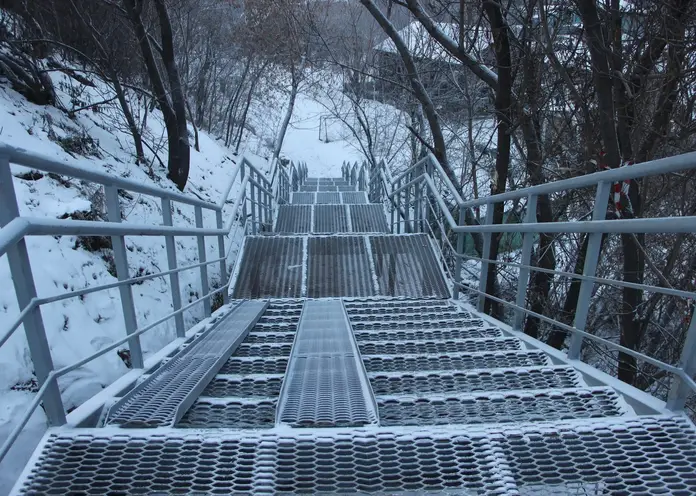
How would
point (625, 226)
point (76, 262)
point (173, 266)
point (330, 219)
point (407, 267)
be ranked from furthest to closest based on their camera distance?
1. point (330, 219)
2. point (407, 267)
3. point (76, 262)
4. point (173, 266)
5. point (625, 226)

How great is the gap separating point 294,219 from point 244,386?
7.43 m

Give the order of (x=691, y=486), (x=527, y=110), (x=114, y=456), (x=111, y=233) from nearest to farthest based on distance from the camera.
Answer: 1. (x=691, y=486)
2. (x=114, y=456)
3. (x=111, y=233)
4. (x=527, y=110)

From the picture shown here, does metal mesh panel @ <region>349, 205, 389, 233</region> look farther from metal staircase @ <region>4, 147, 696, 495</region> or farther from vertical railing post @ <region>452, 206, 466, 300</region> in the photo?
metal staircase @ <region>4, 147, 696, 495</region>

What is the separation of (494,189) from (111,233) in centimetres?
506

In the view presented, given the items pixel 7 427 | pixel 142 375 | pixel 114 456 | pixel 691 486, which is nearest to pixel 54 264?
pixel 7 427

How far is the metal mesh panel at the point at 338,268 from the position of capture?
5.29 m

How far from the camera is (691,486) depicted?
3.98ft

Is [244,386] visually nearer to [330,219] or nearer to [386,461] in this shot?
[386,461]

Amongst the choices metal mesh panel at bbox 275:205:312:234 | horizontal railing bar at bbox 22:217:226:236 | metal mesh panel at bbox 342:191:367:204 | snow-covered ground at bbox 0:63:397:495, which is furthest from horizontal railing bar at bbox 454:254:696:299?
metal mesh panel at bbox 342:191:367:204

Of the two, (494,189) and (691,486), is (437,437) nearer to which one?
(691,486)

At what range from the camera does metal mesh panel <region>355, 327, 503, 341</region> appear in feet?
10.4

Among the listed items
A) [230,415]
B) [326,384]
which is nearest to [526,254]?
[326,384]

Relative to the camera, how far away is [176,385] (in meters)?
1.90

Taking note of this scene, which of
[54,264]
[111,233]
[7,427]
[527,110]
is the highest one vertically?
[527,110]
